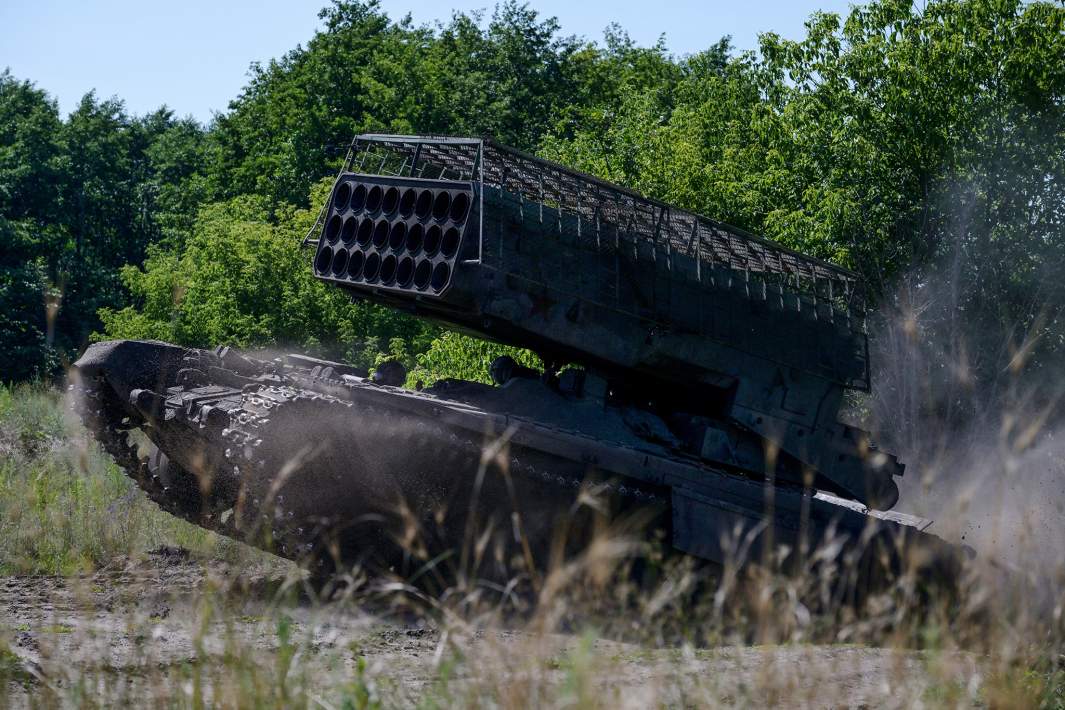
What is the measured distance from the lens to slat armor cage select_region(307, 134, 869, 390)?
33.3ft

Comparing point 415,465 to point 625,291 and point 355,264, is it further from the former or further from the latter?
point 625,291

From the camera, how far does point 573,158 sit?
2578 cm

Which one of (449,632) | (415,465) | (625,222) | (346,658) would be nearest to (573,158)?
(625,222)

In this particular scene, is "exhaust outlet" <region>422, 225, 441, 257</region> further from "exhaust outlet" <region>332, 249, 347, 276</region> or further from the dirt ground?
the dirt ground

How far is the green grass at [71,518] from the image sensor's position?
35.6 feet

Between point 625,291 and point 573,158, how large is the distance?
1539cm

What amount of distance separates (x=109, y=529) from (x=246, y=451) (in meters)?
3.33

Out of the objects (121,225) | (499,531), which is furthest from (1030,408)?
(121,225)

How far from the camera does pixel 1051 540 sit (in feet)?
52.7

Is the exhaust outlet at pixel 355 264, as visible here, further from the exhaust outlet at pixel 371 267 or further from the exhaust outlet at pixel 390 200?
the exhaust outlet at pixel 390 200

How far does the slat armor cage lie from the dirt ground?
9.60ft

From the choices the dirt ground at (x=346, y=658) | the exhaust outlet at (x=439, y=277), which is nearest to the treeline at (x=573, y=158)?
the dirt ground at (x=346, y=658)

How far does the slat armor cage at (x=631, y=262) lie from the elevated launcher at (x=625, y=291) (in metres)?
0.02

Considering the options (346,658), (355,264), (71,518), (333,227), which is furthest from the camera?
(71,518)
